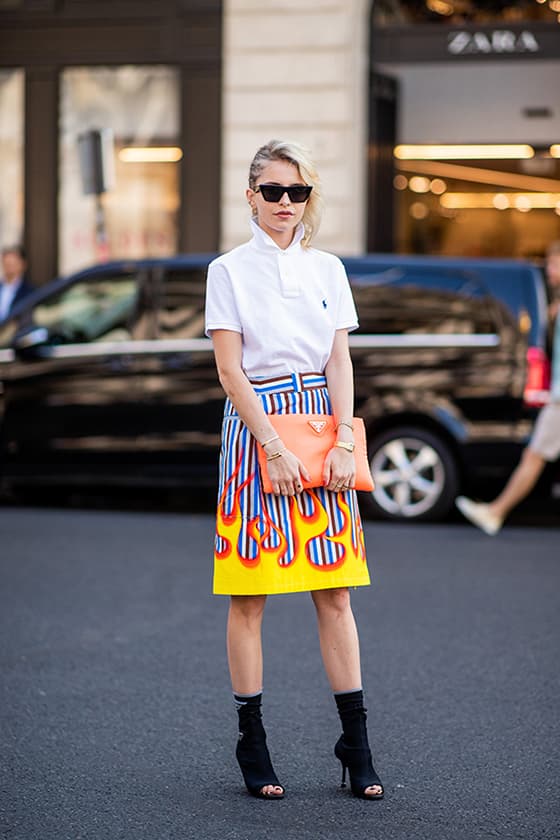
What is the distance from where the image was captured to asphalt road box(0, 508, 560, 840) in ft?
13.6

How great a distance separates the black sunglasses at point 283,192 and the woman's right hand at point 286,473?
710mm

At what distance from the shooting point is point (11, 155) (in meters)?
17.3

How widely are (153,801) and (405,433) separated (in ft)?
20.7

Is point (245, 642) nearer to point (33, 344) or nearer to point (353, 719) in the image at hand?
point (353, 719)

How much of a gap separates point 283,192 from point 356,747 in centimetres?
157

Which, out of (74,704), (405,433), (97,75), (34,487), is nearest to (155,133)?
(97,75)

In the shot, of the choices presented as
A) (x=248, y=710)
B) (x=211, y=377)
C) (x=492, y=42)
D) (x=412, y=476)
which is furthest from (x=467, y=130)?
(x=248, y=710)

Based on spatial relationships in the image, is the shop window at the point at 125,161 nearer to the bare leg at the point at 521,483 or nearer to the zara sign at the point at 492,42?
the zara sign at the point at 492,42

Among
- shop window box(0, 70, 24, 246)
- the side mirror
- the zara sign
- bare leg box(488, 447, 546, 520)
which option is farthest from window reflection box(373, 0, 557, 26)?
bare leg box(488, 447, 546, 520)

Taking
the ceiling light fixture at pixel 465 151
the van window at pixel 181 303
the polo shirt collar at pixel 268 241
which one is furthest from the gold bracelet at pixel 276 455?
the ceiling light fixture at pixel 465 151

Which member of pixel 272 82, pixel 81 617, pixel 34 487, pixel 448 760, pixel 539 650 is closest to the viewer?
pixel 448 760

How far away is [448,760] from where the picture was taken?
15.5 ft

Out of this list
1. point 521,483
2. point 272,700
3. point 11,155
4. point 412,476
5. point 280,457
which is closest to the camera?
point 280,457

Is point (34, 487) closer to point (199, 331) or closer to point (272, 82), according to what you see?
point (199, 331)
